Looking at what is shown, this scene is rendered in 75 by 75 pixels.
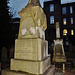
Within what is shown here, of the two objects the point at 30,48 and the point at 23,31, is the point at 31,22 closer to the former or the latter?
the point at 23,31

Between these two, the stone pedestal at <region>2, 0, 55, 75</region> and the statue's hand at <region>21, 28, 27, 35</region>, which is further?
the statue's hand at <region>21, 28, 27, 35</region>

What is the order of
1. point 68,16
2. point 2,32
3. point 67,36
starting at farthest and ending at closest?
point 68,16, point 67,36, point 2,32

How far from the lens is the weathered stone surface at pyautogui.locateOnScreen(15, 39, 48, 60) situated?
275 cm

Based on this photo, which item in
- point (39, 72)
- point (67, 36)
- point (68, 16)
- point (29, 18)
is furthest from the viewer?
point (68, 16)

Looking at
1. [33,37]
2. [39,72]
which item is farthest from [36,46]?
[39,72]

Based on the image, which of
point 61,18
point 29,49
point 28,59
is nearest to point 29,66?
point 28,59

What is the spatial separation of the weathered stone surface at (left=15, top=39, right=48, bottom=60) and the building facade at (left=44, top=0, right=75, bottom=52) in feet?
80.3

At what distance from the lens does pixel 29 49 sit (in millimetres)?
2861

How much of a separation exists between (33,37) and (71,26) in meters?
28.6

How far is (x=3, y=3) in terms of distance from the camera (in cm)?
1285

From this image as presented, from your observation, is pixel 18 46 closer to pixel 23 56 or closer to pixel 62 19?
pixel 23 56

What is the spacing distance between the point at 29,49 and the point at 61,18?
28.9 meters

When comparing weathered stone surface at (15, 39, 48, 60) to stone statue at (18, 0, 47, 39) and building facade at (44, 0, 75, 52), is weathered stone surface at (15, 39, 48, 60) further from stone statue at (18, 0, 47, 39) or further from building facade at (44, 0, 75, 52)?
building facade at (44, 0, 75, 52)

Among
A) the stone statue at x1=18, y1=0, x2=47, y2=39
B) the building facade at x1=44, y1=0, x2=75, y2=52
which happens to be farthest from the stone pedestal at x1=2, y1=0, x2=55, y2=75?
the building facade at x1=44, y1=0, x2=75, y2=52
